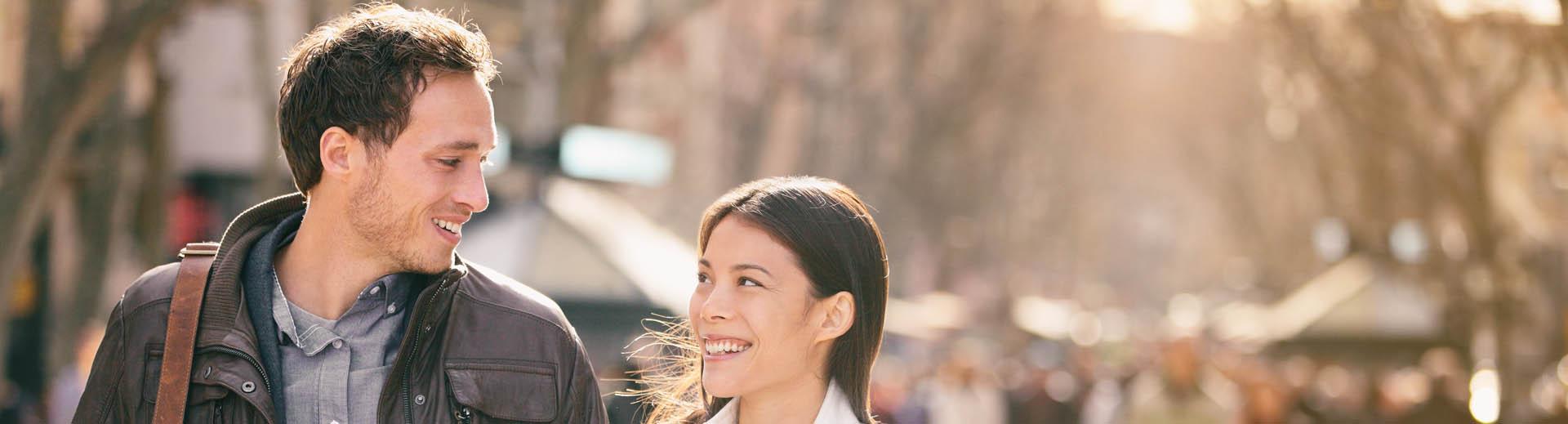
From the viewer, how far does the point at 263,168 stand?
1528cm

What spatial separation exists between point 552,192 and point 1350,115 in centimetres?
1467

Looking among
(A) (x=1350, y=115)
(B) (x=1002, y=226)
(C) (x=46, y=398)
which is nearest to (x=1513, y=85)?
(A) (x=1350, y=115)

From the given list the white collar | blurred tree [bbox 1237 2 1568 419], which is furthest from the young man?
blurred tree [bbox 1237 2 1568 419]

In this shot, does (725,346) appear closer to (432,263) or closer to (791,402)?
(791,402)

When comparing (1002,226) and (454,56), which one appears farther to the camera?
(1002,226)

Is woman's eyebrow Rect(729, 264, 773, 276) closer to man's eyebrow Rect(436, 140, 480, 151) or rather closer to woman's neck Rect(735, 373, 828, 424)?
woman's neck Rect(735, 373, 828, 424)

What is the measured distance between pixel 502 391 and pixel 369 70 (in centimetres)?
60

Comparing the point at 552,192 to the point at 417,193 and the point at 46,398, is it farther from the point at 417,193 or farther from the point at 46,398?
the point at 417,193

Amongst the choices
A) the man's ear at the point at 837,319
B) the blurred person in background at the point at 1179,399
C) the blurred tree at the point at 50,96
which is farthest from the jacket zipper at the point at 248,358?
the blurred person in background at the point at 1179,399

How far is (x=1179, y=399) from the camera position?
36.5 ft

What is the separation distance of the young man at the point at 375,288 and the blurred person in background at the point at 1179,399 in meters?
7.59

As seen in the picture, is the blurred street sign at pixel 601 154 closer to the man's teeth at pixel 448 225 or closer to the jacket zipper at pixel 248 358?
the man's teeth at pixel 448 225

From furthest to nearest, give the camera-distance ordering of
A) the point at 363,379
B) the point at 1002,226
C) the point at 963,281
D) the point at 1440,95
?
1. the point at 1002,226
2. the point at 963,281
3. the point at 1440,95
4. the point at 363,379

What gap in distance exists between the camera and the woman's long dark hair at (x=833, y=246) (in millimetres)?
4152
